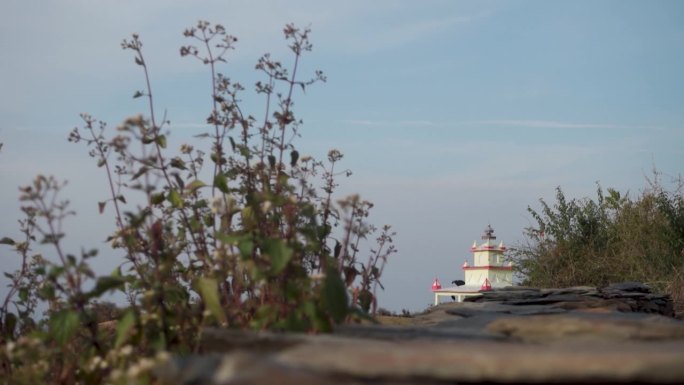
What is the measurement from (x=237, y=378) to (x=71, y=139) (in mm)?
2601

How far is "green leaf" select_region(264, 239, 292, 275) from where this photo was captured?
292cm

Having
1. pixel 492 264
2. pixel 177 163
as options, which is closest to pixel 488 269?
pixel 492 264

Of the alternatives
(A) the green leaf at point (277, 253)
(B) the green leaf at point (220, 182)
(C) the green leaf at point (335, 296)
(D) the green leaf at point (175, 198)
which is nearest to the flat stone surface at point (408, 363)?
(C) the green leaf at point (335, 296)

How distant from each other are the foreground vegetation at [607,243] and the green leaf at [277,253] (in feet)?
36.5

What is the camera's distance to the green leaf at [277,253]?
2922 millimetres

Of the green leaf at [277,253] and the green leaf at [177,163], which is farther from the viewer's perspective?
the green leaf at [177,163]

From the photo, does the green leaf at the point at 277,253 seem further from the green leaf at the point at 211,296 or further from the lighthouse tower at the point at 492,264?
the lighthouse tower at the point at 492,264

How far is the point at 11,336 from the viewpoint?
432 cm

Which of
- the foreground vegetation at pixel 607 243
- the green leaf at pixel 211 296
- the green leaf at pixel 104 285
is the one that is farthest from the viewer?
the foreground vegetation at pixel 607 243

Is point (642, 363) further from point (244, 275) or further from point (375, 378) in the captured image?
point (244, 275)

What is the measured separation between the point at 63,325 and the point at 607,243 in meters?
12.6

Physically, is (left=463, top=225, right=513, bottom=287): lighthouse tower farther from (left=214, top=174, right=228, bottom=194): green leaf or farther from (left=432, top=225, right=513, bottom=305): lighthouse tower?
(left=214, top=174, right=228, bottom=194): green leaf

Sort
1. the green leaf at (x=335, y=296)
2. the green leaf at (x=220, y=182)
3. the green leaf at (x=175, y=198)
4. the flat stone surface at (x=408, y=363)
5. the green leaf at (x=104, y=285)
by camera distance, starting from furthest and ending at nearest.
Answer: the green leaf at (x=175, y=198) → the green leaf at (x=220, y=182) → the green leaf at (x=104, y=285) → the green leaf at (x=335, y=296) → the flat stone surface at (x=408, y=363)

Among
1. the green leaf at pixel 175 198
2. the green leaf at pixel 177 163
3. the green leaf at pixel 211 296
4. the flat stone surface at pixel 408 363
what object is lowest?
the flat stone surface at pixel 408 363
